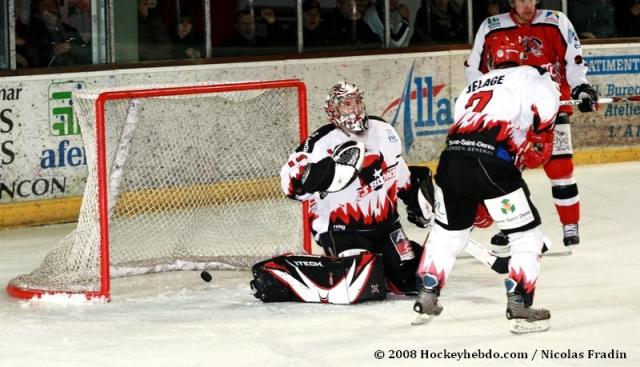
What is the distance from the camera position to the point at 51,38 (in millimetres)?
8227

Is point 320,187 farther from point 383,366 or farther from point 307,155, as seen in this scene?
point 383,366

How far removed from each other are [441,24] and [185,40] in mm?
1884

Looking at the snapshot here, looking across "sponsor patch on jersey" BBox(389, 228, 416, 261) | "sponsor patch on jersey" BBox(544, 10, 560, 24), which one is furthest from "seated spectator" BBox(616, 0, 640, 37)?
"sponsor patch on jersey" BBox(389, 228, 416, 261)

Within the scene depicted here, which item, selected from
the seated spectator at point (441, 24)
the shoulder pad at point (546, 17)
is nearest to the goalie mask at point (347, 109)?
the shoulder pad at point (546, 17)

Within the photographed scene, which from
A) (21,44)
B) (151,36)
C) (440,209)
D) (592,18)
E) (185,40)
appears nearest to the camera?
(440,209)

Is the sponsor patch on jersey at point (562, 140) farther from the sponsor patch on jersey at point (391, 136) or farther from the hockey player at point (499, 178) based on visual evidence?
the hockey player at point (499, 178)

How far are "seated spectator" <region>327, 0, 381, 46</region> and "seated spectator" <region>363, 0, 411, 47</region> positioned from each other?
4 centimetres

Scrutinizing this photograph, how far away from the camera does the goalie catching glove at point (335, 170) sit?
18.6 ft

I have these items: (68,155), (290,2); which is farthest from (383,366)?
(290,2)

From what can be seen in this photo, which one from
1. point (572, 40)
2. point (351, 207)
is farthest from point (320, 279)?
point (572, 40)

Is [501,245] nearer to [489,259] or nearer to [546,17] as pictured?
[489,259]

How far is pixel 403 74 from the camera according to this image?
941cm

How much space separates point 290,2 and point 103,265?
360 cm

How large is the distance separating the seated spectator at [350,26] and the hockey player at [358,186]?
3.30 m
